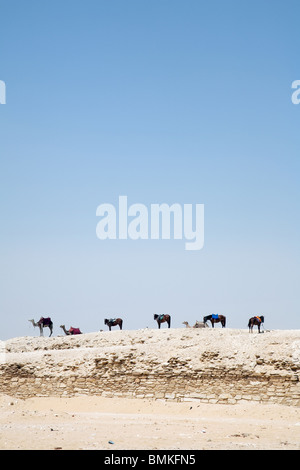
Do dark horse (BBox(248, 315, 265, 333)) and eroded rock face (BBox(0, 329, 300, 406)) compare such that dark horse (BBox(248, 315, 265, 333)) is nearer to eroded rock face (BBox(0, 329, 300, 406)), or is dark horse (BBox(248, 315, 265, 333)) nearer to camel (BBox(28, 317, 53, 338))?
eroded rock face (BBox(0, 329, 300, 406))

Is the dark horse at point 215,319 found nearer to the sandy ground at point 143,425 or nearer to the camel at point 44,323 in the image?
the camel at point 44,323

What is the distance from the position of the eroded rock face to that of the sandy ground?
0.55 m

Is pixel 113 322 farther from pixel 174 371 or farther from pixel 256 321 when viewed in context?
pixel 174 371

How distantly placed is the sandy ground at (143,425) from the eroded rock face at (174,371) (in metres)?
0.55

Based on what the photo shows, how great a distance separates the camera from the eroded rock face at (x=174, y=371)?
18641 millimetres

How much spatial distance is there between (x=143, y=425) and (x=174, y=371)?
543 centimetres

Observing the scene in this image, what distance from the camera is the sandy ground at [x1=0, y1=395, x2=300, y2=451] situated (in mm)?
11148

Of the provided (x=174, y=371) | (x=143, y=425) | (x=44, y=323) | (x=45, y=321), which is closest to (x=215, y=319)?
(x=45, y=321)

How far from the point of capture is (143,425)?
1470 centimetres

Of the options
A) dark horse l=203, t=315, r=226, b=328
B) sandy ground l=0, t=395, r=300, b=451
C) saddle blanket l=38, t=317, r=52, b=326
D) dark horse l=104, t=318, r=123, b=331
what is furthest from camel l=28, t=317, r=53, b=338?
sandy ground l=0, t=395, r=300, b=451

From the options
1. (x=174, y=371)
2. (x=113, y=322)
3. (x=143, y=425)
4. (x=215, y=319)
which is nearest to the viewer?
(x=143, y=425)

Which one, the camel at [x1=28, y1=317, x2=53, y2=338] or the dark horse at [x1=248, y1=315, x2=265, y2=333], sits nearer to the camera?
the dark horse at [x1=248, y1=315, x2=265, y2=333]
